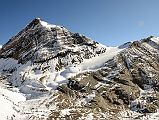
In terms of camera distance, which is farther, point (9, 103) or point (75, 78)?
point (75, 78)

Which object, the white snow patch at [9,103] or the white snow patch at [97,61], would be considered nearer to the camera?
the white snow patch at [9,103]

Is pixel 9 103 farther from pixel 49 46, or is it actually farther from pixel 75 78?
pixel 49 46

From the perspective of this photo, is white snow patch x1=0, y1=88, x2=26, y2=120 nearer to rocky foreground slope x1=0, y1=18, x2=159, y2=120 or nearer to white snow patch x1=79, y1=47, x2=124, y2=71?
rocky foreground slope x1=0, y1=18, x2=159, y2=120

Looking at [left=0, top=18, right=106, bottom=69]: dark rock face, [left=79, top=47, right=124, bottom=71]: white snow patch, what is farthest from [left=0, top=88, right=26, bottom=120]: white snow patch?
[left=79, top=47, right=124, bottom=71]: white snow patch

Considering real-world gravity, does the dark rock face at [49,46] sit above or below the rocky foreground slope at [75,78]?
above

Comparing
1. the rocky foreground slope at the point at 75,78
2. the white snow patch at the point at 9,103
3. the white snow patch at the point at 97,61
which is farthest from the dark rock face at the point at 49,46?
the white snow patch at the point at 9,103

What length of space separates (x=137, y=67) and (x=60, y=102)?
31.7 metres

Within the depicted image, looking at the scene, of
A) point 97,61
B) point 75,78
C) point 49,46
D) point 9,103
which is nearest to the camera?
point 9,103

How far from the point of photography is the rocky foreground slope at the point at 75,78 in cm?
8119

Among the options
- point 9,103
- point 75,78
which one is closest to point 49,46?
point 75,78

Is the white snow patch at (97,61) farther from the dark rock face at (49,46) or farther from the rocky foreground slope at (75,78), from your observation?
the dark rock face at (49,46)

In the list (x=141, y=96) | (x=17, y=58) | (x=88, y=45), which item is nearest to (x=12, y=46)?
(x=17, y=58)

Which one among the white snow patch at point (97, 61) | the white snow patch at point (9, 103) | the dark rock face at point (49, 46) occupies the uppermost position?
the dark rock face at point (49, 46)

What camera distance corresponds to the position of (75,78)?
95.8m
